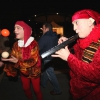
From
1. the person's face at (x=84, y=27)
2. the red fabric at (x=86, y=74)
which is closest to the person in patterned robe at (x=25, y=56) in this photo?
the red fabric at (x=86, y=74)

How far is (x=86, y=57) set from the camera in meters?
1.93

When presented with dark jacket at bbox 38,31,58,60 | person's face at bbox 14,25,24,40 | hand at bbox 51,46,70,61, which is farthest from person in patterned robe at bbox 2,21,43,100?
hand at bbox 51,46,70,61

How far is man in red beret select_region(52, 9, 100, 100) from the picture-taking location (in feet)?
5.88

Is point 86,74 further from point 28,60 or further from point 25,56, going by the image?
point 25,56

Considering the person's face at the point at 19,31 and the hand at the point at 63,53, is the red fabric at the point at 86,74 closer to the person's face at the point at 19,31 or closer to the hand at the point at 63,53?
the hand at the point at 63,53

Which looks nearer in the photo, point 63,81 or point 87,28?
point 87,28

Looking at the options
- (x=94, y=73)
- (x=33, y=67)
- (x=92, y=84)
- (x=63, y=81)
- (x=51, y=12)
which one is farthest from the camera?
(x=51, y=12)

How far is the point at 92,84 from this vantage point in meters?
2.05

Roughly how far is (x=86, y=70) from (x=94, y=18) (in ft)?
2.21

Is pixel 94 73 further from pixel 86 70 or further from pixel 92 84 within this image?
pixel 92 84

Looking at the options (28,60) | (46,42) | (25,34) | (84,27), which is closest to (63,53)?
(84,27)

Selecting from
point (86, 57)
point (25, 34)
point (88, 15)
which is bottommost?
point (86, 57)

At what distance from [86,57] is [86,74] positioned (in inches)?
9.3

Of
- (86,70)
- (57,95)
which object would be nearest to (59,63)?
(57,95)
